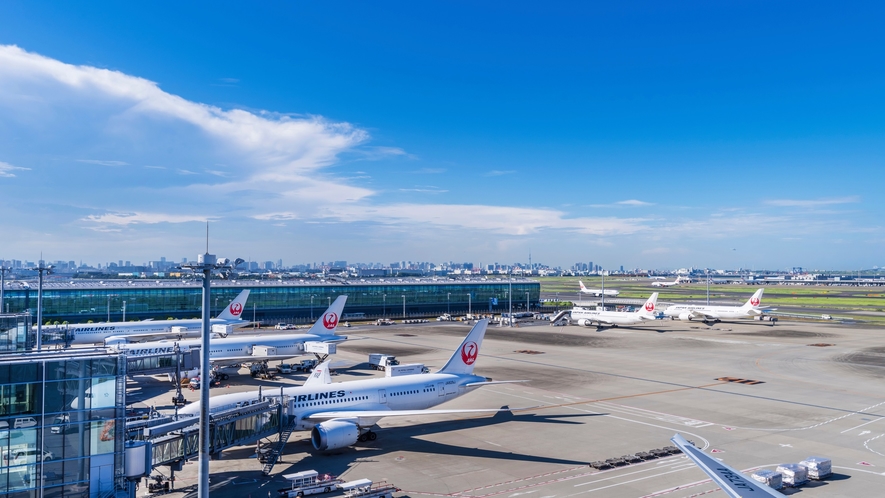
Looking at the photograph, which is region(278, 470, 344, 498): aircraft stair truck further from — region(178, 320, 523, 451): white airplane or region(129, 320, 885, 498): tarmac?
region(178, 320, 523, 451): white airplane

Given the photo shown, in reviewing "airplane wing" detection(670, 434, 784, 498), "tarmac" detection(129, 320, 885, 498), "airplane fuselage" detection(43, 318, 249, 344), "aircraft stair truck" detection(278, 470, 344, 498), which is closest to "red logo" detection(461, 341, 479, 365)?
"tarmac" detection(129, 320, 885, 498)

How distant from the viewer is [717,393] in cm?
5644

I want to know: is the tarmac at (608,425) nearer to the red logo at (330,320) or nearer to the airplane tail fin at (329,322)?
the airplane tail fin at (329,322)

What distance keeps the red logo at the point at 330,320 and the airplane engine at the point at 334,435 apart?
132ft

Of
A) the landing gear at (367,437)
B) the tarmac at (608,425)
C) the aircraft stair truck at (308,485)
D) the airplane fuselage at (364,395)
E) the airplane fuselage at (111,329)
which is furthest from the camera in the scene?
the airplane fuselage at (111,329)

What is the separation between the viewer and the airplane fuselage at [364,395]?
37.7 metres

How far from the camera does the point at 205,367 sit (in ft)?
62.1

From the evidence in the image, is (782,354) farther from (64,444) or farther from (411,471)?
(64,444)

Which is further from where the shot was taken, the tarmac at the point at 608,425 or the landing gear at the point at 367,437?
the landing gear at the point at 367,437

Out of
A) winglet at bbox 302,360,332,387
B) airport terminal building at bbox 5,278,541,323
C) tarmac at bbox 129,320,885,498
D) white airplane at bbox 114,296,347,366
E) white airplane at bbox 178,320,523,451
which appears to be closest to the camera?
tarmac at bbox 129,320,885,498

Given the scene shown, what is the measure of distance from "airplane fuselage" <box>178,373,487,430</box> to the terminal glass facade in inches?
493

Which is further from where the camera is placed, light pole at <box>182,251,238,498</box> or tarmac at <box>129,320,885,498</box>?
tarmac at <box>129,320,885,498</box>

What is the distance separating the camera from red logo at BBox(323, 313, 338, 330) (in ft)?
250

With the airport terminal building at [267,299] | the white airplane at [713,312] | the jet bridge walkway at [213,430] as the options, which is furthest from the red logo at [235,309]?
the white airplane at [713,312]
